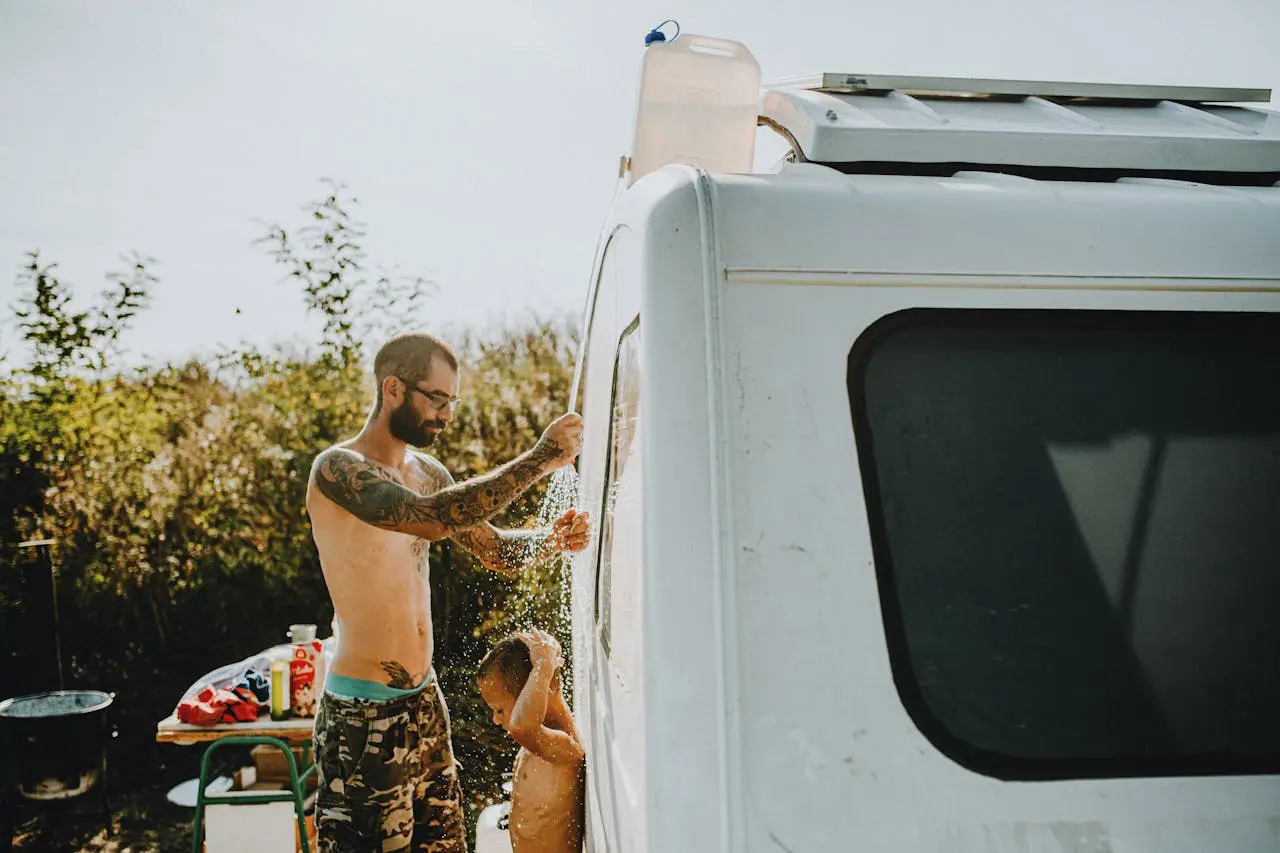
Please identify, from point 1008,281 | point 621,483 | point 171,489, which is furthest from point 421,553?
point 171,489

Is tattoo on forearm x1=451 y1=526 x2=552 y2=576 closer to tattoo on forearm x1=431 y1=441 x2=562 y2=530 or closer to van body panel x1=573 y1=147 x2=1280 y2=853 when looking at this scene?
tattoo on forearm x1=431 y1=441 x2=562 y2=530

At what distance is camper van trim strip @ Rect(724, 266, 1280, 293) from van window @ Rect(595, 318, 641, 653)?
0.95ft

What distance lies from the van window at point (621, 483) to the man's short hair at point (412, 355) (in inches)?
50.8

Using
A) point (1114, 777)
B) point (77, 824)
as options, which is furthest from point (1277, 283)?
point (77, 824)

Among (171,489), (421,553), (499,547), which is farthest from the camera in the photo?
(171,489)

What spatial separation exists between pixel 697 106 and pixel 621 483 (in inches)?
34.3

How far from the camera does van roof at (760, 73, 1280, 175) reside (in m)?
1.56

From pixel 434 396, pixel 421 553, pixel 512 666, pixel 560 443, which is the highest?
pixel 434 396

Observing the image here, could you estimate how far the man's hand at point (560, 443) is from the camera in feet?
8.43

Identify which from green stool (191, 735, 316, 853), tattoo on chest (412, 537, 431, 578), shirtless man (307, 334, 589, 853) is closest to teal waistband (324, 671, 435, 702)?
shirtless man (307, 334, 589, 853)

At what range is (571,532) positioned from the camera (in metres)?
2.62

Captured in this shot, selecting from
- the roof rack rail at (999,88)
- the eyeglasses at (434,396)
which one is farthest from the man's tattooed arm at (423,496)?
the roof rack rail at (999,88)

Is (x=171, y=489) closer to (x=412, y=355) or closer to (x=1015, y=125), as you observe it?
(x=412, y=355)

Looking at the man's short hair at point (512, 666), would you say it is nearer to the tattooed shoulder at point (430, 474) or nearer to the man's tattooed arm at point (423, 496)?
the man's tattooed arm at point (423, 496)
